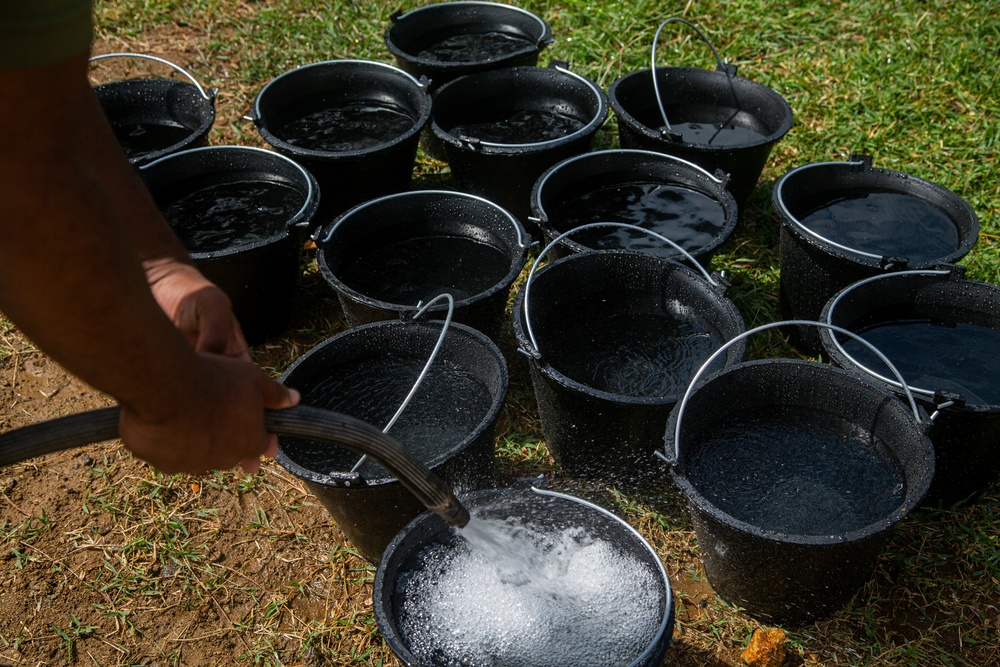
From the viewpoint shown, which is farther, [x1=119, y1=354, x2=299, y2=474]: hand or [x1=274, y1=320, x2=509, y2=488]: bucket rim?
[x1=274, y1=320, x2=509, y2=488]: bucket rim

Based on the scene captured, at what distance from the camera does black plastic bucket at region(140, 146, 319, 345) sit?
3.61 meters

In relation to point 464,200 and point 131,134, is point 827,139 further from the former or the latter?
point 131,134

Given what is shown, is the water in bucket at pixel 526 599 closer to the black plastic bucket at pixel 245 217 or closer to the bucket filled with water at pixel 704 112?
the black plastic bucket at pixel 245 217

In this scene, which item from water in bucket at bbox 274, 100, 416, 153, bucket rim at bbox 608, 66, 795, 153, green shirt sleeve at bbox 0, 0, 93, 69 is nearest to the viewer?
green shirt sleeve at bbox 0, 0, 93, 69

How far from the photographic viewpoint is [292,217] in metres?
3.73

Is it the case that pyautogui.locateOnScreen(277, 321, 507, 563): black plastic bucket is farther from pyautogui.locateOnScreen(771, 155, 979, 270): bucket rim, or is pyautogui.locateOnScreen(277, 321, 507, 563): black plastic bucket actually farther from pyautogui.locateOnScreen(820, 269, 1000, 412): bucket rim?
pyautogui.locateOnScreen(771, 155, 979, 270): bucket rim

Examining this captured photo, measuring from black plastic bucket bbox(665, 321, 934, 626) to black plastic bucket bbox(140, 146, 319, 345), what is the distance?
1893mm

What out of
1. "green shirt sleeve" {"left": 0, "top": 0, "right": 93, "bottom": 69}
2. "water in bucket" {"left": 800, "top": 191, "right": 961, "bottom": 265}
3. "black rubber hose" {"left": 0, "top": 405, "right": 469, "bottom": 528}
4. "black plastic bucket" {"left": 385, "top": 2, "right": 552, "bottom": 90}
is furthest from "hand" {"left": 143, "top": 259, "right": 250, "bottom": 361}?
"black plastic bucket" {"left": 385, "top": 2, "right": 552, "bottom": 90}

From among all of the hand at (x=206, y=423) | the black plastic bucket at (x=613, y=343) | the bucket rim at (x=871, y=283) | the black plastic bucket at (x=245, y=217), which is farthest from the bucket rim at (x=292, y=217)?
the bucket rim at (x=871, y=283)

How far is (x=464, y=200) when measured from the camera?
3863 mm

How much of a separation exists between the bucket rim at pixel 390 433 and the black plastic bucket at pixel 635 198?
84 cm

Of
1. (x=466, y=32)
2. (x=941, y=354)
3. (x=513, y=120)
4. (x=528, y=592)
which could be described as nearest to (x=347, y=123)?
(x=513, y=120)

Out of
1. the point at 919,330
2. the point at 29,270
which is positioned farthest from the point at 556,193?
the point at 29,270

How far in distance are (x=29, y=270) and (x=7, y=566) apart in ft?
7.76
